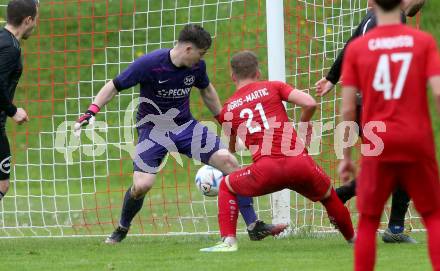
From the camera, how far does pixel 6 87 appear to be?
25.6ft

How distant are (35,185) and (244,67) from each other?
28.9ft

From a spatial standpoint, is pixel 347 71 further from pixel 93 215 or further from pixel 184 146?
pixel 93 215

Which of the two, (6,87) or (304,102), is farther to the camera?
(6,87)

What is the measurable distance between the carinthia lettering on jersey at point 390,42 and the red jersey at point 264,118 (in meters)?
2.33

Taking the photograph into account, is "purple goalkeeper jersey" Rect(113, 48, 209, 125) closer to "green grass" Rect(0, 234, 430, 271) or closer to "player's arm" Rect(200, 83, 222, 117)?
"player's arm" Rect(200, 83, 222, 117)

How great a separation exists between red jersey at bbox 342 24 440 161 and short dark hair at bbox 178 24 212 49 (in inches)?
119

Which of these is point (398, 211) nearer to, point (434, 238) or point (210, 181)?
point (210, 181)

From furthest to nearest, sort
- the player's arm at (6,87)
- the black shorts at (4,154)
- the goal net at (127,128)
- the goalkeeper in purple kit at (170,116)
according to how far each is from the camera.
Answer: the goal net at (127,128) < the goalkeeper in purple kit at (170,116) < the black shorts at (4,154) < the player's arm at (6,87)

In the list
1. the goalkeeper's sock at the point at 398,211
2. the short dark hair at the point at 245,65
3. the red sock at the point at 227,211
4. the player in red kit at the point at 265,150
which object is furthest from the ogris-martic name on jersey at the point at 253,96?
the goalkeeper's sock at the point at 398,211

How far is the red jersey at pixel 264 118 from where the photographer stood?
290 inches

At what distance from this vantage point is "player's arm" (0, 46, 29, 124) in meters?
7.68

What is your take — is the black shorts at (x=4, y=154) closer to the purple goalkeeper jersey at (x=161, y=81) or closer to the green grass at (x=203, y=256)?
the green grass at (x=203, y=256)

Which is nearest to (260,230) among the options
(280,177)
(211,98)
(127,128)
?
(280,177)

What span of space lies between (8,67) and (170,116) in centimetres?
154
